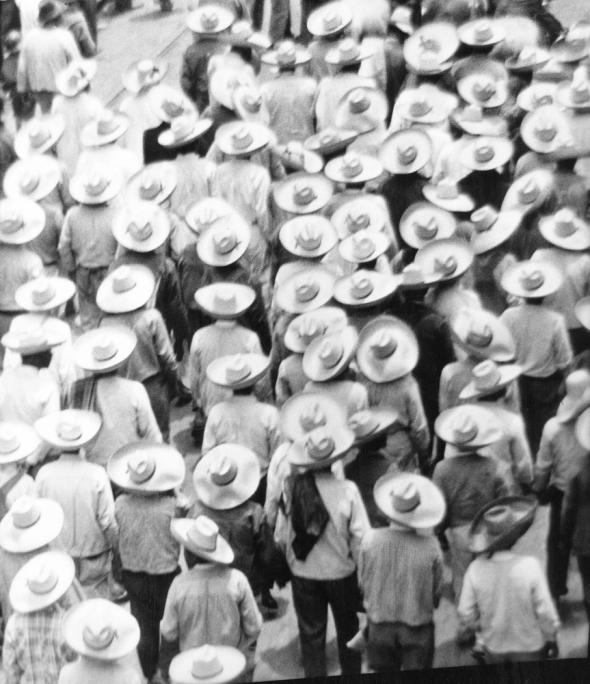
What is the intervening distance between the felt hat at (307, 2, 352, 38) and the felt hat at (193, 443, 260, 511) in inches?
157

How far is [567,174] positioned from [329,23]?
2561mm

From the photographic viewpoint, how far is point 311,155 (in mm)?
9156

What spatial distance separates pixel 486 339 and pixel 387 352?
1.56ft

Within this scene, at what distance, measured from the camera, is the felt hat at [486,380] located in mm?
6922

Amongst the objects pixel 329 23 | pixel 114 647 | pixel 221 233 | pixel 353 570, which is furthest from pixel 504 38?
pixel 114 647

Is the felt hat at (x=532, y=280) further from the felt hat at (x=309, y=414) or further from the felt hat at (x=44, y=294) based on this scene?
the felt hat at (x=44, y=294)

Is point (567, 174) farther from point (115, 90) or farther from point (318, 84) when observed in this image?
point (115, 90)

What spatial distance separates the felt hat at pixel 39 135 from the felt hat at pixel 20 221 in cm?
84

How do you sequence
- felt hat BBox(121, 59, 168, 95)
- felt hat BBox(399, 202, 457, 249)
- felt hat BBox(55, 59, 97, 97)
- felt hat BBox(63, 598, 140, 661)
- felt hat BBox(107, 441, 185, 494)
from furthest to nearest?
1. felt hat BBox(55, 59, 97, 97)
2. felt hat BBox(121, 59, 168, 95)
3. felt hat BBox(399, 202, 457, 249)
4. felt hat BBox(107, 441, 185, 494)
5. felt hat BBox(63, 598, 140, 661)

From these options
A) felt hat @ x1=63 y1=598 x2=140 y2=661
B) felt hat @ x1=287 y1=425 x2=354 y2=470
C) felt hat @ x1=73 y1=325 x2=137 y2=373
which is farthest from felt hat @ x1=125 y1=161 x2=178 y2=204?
felt hat @ x1=63 y1=598 x2=140 y2=661

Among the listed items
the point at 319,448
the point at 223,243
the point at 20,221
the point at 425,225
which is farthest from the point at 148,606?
the point at 20,221

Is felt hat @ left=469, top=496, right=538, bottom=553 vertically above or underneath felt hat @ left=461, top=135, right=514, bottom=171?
underneath

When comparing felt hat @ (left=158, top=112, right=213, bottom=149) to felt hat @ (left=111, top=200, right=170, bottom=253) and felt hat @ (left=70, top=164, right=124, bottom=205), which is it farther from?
felt hat @ (left=111, top=200, right=170, bottom=253)

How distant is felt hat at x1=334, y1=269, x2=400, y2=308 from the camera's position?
25.0ft
